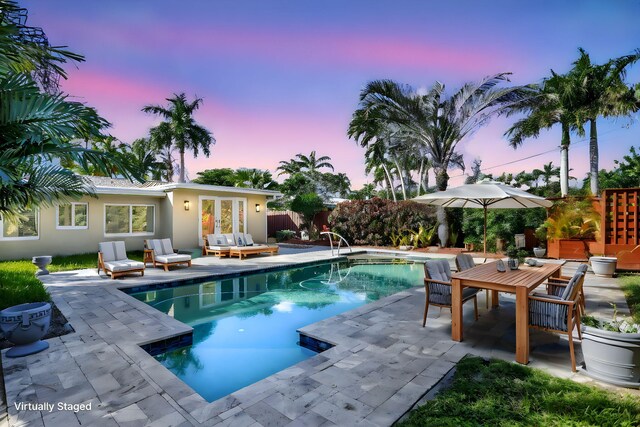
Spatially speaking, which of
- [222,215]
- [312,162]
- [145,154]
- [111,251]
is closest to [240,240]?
[222,215]

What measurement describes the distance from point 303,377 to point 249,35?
10527 millimetres

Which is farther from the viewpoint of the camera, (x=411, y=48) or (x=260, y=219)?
(x=260, y=219)

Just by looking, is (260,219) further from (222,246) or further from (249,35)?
(249,35)

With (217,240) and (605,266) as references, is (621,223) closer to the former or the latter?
(605,266)

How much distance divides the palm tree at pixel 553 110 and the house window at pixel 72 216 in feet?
58.2

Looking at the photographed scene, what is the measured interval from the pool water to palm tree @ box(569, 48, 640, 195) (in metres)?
11.0

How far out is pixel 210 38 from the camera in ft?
34.9

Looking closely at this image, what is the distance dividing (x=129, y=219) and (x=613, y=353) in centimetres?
1562

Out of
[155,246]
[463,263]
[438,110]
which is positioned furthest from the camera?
[438,110]

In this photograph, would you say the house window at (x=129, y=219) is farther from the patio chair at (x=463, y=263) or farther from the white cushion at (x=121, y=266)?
the patio chair at (x=463, y=263)

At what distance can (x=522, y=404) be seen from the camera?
2785 mm

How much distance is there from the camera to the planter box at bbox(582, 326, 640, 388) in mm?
3098

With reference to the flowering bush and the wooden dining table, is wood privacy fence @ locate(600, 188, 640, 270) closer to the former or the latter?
the wooden dining table

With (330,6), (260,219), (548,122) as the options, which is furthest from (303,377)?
(548,122)
